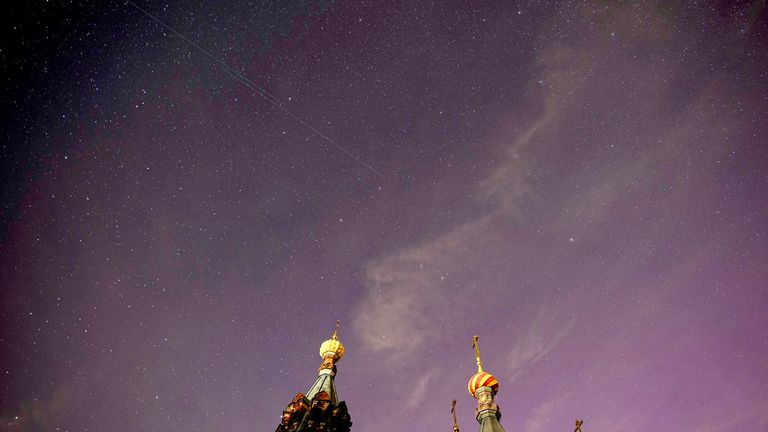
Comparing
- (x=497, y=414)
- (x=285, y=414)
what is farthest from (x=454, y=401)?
(x=285, y=414)

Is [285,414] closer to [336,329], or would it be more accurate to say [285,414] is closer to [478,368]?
[336,329]

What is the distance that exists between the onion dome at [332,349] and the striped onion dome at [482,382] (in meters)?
7.20

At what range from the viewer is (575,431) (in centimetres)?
1886

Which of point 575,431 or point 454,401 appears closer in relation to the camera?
point 575,431

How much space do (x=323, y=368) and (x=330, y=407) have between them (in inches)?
243

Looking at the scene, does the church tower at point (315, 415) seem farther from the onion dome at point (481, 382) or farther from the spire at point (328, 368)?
the onion dome at point (481, 382)

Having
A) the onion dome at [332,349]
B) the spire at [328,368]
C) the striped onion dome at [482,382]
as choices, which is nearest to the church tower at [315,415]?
the spire at [328,368]

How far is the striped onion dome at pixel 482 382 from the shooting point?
83.3ft

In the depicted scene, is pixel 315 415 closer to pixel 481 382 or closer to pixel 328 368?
pixel 328 368

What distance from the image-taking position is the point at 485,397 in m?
24.4

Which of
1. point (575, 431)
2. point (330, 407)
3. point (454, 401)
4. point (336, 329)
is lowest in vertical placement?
point (575, 431)

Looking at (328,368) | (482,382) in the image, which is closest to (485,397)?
(482,382)

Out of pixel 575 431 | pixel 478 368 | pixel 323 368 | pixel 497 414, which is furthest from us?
pixel 478 368

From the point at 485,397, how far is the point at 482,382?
1147 millimetres
